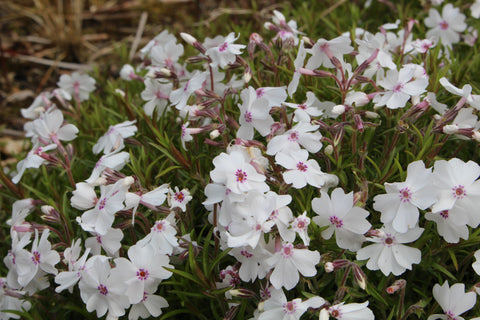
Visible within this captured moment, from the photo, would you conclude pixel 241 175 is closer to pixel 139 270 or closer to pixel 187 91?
pixel 139 270

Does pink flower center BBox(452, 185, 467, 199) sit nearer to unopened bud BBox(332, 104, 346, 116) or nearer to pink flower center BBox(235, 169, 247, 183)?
unopened bud BBox(332, 104, 346, 116)

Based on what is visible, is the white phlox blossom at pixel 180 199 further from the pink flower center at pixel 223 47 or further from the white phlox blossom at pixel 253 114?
the pink flower center at pixel 223 47

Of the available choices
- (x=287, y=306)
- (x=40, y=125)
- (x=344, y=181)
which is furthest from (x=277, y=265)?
(x=40, y=125)

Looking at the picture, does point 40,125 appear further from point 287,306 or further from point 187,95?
point 287,306

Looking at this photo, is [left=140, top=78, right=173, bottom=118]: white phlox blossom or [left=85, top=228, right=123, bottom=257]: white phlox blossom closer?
[left=85, top=228, right=123, bottom=257]: white phlox blossom

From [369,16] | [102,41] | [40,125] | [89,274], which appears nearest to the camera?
[89,274]

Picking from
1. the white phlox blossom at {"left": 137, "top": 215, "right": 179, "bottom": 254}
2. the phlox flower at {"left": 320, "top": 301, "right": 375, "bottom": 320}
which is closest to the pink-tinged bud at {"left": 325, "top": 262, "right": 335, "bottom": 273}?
the phlox flower at {"left": 320, "top": 301, "right": 375, "bottom": 320}
